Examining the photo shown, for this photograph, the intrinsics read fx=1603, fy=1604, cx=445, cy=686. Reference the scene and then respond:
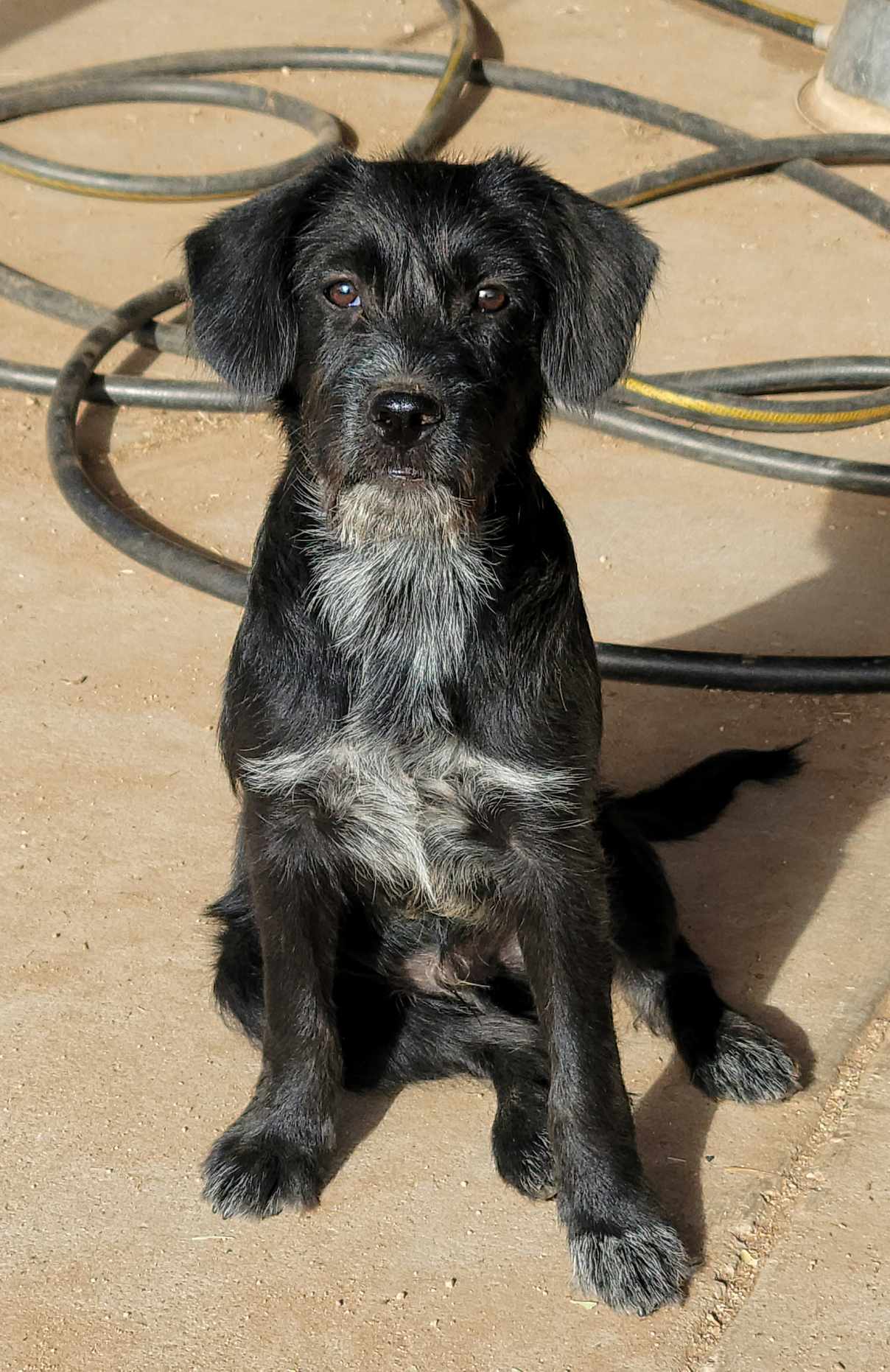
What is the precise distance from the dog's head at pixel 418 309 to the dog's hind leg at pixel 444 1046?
1.17 metres

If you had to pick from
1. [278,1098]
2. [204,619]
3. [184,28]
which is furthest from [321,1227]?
[184,28]

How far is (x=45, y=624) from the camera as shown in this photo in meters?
5.09

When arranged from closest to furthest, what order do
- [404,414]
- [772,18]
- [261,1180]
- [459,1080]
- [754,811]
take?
[404,414] < [261,1180] < [459,1080] < [754,811] < [772,18]

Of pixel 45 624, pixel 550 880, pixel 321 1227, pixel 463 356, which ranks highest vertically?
pixel 463 356

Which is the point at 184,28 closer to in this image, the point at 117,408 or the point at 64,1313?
the point at 117,408

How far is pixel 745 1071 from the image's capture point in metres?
3.49

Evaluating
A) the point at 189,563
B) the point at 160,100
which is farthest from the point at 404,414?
the point at 160,100

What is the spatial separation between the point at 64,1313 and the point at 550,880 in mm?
→ 1249

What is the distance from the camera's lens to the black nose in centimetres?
286

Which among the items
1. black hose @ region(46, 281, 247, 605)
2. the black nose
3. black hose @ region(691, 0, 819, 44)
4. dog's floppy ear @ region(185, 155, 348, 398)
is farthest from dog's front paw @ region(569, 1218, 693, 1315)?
black hose @ region(691, 0, 819, 44)

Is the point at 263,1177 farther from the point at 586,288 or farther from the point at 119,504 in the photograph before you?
the point at 119,504

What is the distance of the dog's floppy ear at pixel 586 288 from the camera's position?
3119 millimetres

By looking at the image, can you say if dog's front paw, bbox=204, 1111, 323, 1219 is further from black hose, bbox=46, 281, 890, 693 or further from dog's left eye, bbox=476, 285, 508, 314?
black hose, bbox=46, 281, 890, 693

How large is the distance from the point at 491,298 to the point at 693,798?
1649mm
